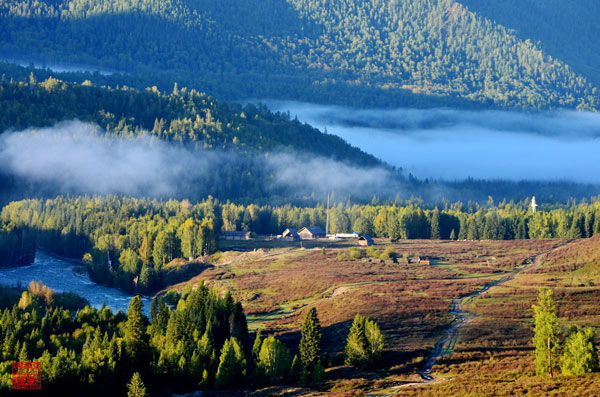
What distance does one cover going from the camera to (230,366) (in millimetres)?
92188

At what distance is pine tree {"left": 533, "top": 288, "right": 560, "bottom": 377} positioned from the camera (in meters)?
87.4

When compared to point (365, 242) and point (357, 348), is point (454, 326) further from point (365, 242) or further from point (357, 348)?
point (365, 242)

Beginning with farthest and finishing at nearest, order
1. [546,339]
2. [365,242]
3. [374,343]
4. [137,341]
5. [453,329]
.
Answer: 1. [365,242]
2. [453,329]
3. [374,343]
4. [137,341]
5. [546,339]

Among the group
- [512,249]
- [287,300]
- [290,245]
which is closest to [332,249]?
[290,245]

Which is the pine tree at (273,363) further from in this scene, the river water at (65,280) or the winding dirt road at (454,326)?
the river water at (65,280)

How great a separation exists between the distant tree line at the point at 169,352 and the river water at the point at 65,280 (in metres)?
31.5

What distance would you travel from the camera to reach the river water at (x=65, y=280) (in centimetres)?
15375

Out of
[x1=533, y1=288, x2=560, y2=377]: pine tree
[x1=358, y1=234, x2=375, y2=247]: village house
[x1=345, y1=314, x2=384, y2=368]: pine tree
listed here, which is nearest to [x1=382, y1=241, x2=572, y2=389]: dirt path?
[x1=345, y1=314, x2=384, y2=368]: pine tree

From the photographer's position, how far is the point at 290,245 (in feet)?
653

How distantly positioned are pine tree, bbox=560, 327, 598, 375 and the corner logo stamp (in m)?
50.1

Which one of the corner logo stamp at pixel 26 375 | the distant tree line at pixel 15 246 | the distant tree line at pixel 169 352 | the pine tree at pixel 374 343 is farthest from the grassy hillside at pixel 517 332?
the distant tree line at pixel 15 246

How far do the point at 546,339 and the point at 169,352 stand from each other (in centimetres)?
3869

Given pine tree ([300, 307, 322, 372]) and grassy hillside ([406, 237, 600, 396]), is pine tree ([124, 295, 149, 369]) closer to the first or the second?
pine tree ([300, 307, 322, 372])

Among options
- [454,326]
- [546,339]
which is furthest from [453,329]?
[546,339]
